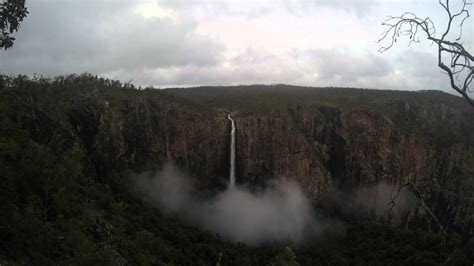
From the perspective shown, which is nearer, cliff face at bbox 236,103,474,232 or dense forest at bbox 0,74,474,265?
dense forest at bbox 0,74,474,265

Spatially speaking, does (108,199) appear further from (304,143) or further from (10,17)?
(304,143)

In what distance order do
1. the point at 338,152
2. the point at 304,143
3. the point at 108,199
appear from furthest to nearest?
the point at 338,152, the point at 304,143, the point at 108,199

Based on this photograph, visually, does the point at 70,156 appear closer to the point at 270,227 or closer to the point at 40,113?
the point at 40,113

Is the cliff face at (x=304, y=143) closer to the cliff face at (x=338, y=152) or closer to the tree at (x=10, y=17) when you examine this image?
the cliff face at (x=338, y=152)

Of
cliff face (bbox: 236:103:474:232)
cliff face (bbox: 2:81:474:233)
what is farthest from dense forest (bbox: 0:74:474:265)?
cliff face (bbox: 236:103:474:232)

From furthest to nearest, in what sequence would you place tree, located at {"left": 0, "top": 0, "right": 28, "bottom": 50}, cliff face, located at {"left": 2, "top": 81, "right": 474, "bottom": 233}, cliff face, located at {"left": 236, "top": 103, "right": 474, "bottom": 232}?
cliff face, located at {"left": 236, "top": 103, "right": 474, "bottom": 232} < cliff face, located at {"left": 2, "top": 81, "right": 474, "bottom": 233} < tree, located at {"left": 0, "top": 0, "right": 28, "bottom": 50}

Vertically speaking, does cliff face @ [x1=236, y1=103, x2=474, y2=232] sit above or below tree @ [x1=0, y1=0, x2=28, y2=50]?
below

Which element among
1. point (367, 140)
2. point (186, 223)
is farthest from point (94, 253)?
point (367, 140)

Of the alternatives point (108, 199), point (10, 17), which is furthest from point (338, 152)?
point (10, 17)

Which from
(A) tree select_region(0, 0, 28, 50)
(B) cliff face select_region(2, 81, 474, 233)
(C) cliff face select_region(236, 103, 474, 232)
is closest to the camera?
(A) tree select_region(0, 0, 28, 50)

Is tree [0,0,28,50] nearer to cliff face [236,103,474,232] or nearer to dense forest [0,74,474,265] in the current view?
dense forest [0,74,474,265]
